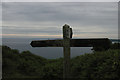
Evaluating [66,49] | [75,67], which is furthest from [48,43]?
[75,67]

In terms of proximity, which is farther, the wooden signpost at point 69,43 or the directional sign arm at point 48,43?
the directional sign arm at point 48,43

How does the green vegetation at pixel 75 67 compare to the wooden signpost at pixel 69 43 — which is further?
the green vegetation at pixel 75 67

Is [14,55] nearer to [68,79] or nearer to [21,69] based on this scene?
[21,69]

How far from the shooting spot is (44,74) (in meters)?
6.97

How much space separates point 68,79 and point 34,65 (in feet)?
12.1

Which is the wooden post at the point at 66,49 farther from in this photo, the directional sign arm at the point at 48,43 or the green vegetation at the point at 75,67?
the green vegetation at the point at 75,67

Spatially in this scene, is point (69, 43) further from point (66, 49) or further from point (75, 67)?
point (75, 67)

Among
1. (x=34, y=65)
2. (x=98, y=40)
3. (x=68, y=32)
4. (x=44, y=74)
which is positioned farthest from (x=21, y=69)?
(x=98, y=40)

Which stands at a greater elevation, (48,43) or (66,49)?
(48,43)

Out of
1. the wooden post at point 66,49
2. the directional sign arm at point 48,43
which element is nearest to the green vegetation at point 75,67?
the wooden post at point 66,49

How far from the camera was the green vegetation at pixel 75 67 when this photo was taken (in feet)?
19.2

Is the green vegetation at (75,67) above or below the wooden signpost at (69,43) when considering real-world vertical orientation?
below

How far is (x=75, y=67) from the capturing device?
7.07 meters

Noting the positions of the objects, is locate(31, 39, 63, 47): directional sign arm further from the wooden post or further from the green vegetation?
the green vegetation
